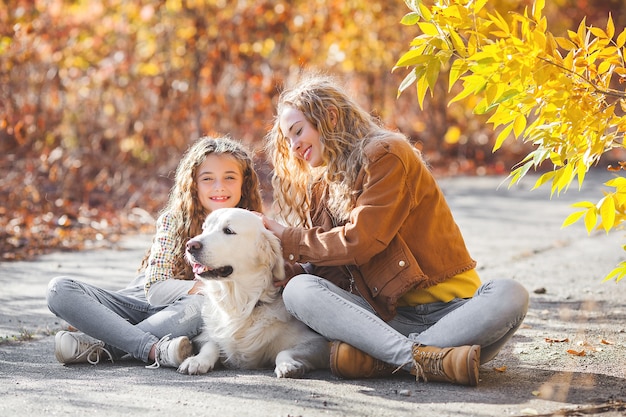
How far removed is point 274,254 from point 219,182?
76 centimetres

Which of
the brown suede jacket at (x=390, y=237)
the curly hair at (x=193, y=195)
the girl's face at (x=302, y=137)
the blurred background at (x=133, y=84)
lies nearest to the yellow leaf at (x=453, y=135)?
the blurred background at (x=133, y=84)

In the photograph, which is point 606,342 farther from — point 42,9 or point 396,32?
point 396,32

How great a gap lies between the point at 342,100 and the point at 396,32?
398 inches

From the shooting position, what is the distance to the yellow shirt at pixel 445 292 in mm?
3822

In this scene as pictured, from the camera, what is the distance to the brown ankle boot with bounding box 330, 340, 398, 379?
3.52 m

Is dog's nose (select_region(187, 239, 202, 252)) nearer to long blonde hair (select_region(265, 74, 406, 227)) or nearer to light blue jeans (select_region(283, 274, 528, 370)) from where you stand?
light blue jeans (select_region(283, 274, 528, 370))

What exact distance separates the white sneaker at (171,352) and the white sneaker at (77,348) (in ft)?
1.00

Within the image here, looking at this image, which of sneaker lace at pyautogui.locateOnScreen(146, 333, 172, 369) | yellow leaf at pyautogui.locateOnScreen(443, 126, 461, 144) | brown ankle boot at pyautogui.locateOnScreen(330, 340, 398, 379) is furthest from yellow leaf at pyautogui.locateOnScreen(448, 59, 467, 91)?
yellow leaf at pyautogui.locateOnScreen(443, 126, 461, 144)

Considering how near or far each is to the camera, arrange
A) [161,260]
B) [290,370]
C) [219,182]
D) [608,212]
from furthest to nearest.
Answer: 1. [219,182]
2. [161,260]
3. [290,370]
4. [608,212]

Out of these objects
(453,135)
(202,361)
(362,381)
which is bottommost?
(362,381)

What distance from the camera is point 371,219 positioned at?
3695 mm

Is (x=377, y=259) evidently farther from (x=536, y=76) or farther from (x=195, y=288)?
(x=536, y=76)

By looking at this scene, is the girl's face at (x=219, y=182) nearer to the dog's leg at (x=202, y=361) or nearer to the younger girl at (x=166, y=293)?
the younger girl at (x=166, y=293)

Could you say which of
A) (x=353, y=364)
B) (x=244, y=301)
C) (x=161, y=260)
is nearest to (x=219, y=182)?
(x=161, y=260)
